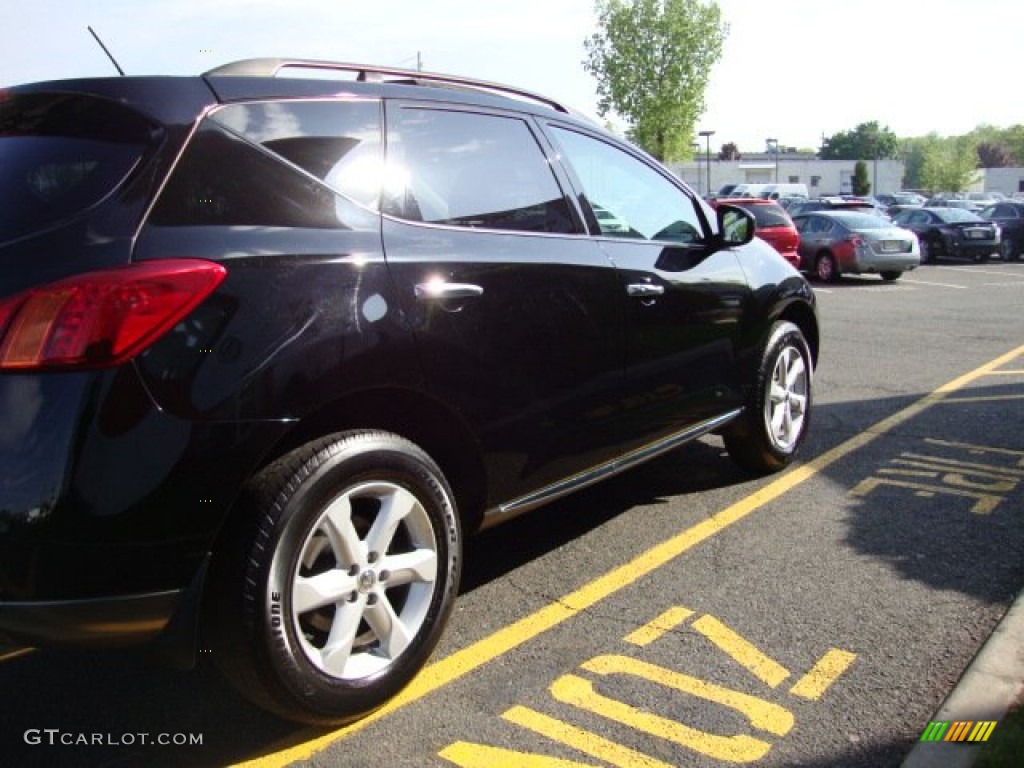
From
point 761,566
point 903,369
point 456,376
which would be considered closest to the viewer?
point 456,376

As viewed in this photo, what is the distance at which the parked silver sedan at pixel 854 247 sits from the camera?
17953 mm

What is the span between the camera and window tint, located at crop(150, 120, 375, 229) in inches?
92.8

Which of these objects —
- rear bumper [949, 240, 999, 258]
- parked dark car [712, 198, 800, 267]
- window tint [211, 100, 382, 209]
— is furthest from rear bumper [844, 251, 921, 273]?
window tint [211, 100, 382, 209]

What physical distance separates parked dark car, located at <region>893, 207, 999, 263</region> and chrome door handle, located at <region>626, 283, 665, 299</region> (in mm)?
22013

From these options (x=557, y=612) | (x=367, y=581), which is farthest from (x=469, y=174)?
(x=557, y=612)

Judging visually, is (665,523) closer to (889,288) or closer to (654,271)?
(654,271)

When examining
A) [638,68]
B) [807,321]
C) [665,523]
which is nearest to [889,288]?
[807,321]

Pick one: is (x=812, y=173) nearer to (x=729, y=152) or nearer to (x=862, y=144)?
(x=729, y=152)

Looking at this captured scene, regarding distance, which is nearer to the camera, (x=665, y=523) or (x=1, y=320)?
(x=1, y=320)

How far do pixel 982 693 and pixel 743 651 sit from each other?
70 centimetres

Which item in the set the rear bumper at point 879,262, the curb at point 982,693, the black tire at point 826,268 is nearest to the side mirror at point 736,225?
the curb at point 982,693

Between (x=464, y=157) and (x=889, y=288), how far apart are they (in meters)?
15.6

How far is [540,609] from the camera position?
11.3 feet

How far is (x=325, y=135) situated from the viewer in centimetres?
275
